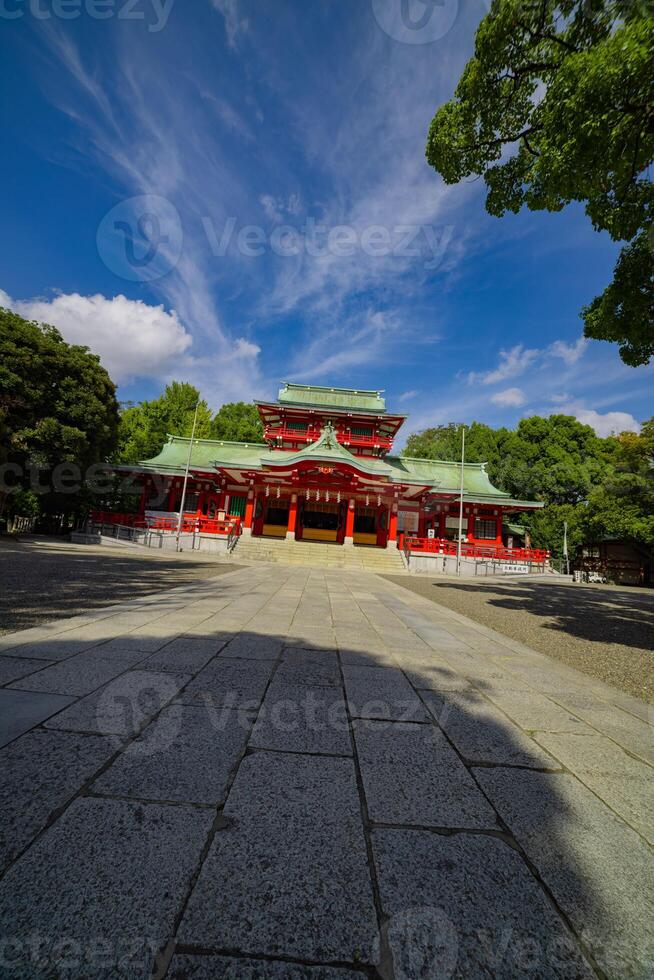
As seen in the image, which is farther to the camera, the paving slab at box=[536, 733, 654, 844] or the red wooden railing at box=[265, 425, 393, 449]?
the red wooden railing at box=[265, 425, 393, 449]

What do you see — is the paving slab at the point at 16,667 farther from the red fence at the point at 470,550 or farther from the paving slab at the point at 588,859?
the red fence at the point at 470,550

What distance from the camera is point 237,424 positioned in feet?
124

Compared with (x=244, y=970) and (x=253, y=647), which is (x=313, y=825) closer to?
(x=244, y=970)

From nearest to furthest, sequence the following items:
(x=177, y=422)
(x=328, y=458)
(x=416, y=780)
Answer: (x=416, y=780) → (x=328, y=458) → (x=177, y=422)

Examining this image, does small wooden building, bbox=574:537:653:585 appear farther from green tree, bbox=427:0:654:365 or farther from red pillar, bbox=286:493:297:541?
green tree, bbox=427:0:654:365

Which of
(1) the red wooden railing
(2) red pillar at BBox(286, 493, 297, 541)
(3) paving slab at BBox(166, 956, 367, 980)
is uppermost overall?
(1) the red wooden railing

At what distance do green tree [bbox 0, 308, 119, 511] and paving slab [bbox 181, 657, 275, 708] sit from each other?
638 inches

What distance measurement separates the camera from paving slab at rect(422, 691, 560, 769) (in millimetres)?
2090

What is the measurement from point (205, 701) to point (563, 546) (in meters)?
28.8

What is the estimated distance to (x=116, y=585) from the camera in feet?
23.9

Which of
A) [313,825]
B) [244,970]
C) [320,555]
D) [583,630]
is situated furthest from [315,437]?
[244,970]

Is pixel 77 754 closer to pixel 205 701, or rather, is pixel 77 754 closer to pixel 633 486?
pixel 205 701

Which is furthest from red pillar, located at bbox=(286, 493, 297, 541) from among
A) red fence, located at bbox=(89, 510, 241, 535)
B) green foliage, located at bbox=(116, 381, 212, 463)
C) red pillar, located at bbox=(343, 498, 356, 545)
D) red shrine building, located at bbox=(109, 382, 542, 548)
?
green foliage, located at bbox=(116, 381, 212, 463)

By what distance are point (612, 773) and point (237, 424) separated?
37568 mm
